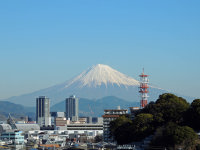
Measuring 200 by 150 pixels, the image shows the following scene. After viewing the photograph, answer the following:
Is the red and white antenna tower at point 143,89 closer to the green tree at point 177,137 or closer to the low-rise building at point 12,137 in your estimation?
the low-rise building at point 12,137

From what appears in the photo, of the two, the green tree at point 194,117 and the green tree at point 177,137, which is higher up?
the green tree at point 194,117

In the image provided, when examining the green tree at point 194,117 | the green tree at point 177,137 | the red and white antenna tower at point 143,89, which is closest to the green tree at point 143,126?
the green tree at point 194,117

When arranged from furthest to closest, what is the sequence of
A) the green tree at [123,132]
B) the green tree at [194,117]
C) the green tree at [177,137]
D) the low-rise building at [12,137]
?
the low-rise building at [12,137], the green tree at [123,132], the green tree at [194,117], the green tree at [177,137]

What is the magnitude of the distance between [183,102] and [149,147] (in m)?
13.5

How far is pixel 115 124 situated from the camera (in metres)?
96.4

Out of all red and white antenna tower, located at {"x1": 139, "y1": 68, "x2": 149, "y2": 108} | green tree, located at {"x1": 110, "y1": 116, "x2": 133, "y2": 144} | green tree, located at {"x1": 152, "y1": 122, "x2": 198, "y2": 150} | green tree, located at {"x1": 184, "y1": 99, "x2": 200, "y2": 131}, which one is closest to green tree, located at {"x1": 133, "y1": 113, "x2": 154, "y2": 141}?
green tree, located at {"x1": 110, "y1": 116, "x2": 133, "y2": 144}

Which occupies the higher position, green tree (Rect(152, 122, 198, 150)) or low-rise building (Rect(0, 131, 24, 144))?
low-rise building (Rect(0, 131, 24, 144))

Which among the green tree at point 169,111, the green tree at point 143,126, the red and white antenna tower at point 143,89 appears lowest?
the green tree at point 143,126

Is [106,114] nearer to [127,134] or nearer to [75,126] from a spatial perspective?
[127,134]

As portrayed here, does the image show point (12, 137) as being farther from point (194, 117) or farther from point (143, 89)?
point (194, 117)

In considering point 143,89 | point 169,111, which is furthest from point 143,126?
point 143,89

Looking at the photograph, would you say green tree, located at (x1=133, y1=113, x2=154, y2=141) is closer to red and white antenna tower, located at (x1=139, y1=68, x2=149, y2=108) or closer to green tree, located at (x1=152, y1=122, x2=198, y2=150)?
green tree, located at (x1=152, y1=122, x2=198, y2=150)

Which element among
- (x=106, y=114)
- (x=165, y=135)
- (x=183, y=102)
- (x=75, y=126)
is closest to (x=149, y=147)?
(x=165, y=135)

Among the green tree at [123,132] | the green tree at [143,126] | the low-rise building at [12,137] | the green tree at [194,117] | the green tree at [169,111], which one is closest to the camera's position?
the green tree at [194,117]
